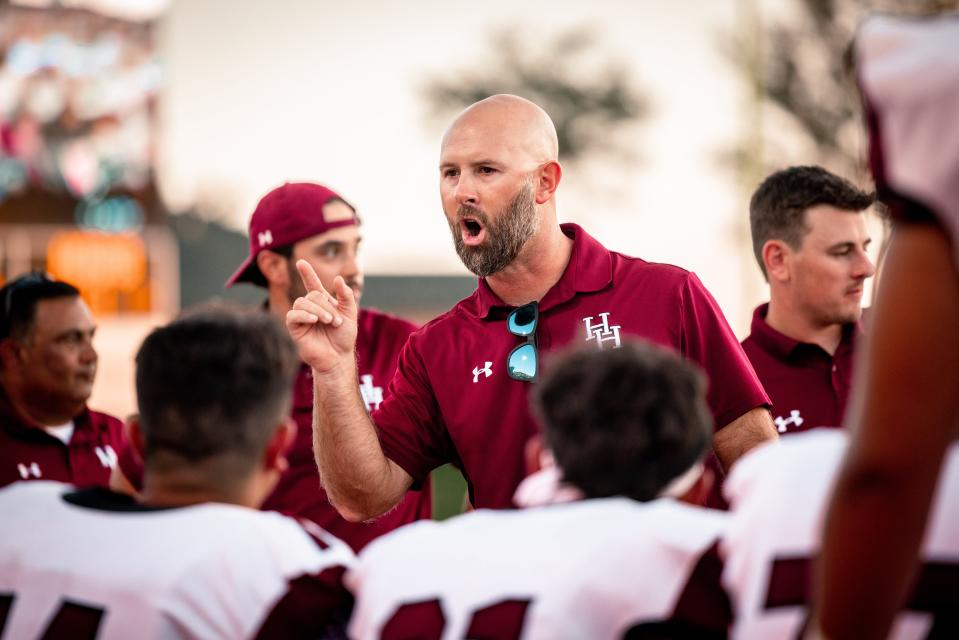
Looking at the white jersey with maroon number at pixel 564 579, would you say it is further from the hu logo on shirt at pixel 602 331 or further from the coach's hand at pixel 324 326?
the hu logo on shirt at pixel 602 331

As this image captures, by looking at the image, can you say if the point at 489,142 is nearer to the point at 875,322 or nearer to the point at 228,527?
the point at 228,527

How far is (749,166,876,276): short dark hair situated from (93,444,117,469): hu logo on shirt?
266cm

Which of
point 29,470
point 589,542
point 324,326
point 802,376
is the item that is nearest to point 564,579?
point 589,542

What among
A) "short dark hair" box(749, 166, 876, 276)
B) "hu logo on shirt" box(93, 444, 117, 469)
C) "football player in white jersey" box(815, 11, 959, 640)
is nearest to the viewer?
"football player in white jersey" box(815, 11, 959, 640)

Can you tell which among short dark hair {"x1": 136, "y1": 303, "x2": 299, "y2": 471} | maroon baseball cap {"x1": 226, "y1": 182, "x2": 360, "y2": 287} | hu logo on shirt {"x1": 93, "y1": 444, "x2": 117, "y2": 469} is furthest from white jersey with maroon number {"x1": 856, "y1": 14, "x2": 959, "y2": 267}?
maroon baseball cap {"x1": 226, "y1": 182, "x2": 360, "y2": 287}

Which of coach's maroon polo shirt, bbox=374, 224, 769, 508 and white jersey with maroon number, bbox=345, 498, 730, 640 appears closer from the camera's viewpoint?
white jersey with maroon number, bbox=345, 498, 730, 640

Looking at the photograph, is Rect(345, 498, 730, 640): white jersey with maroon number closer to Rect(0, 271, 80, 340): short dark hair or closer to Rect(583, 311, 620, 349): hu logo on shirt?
Rect(583, 311, 620, 349): hu logo on shirt

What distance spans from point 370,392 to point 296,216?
3.24 feet

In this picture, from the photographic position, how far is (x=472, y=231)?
170 inches

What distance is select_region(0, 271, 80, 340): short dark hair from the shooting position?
4.87m

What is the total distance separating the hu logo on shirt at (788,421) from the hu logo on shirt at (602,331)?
0.93 m

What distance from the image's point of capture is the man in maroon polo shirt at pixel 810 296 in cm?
468

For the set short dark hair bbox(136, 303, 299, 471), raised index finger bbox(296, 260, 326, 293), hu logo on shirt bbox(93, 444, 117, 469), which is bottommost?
hu logo on shirt bbox(93, 444, 117, 469)

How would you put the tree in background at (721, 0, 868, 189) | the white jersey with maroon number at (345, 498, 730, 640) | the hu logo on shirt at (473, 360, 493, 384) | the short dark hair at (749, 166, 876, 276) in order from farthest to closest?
the tree in background at (721, 0, 868, 189), the short dark hair at (749, 166, 876, 276), the hu logo on shirt at (473, 360, 493, 384), the white jersey with maroon number at (345, 498, 730, 640)
